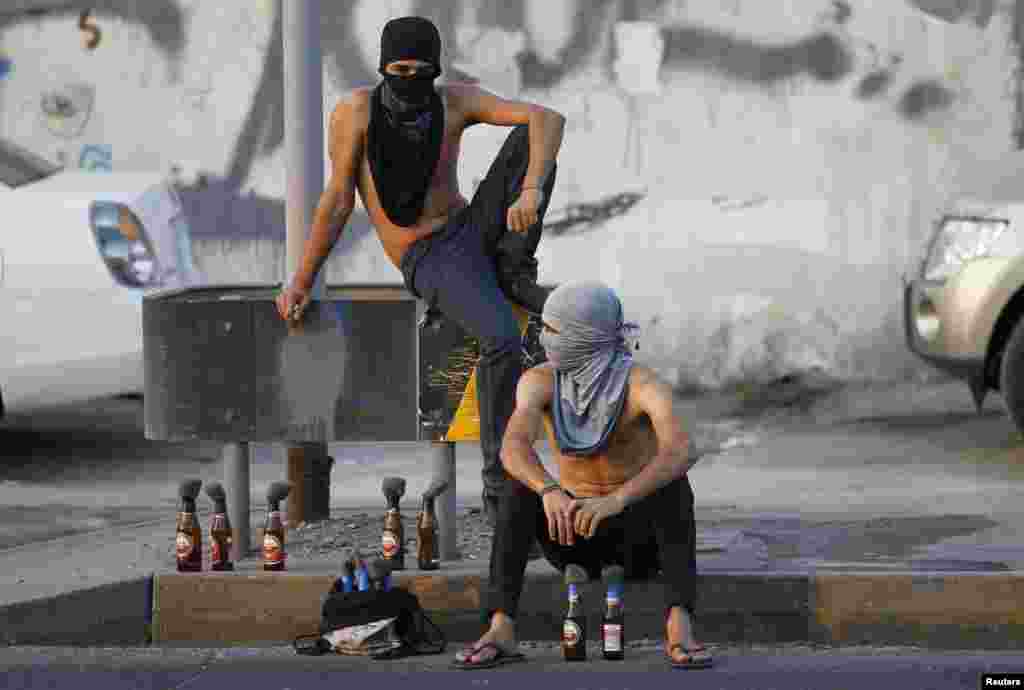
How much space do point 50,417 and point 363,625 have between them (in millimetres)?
6397

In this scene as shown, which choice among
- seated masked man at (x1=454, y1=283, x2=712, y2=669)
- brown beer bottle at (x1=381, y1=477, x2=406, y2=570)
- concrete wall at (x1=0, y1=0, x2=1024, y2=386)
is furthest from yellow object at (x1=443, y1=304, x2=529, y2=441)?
concrete wall at (x1=0, y1=0, x2=1024, y2=386)

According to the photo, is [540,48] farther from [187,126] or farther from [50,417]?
[50,417]

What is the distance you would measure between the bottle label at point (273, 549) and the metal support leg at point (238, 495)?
0.34 meters

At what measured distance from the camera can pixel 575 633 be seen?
252 inches

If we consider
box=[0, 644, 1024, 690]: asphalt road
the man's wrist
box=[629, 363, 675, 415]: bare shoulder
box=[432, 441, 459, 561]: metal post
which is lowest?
box=[0, 644, 1024, 690]: asphalt road

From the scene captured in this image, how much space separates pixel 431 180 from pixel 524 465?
1.15 metres

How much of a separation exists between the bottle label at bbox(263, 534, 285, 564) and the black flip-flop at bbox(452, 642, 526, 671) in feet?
2.63

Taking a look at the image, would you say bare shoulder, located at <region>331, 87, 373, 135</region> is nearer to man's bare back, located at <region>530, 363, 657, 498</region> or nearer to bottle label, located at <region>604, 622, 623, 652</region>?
man's bare back, located at <region>530, 363, 657, 498</region>

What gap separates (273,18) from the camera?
13.1m

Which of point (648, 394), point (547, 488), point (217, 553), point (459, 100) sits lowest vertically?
point (217, 553)

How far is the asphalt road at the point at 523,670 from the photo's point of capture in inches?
241

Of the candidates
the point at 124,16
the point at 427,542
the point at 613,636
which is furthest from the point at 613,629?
the point at 124,16

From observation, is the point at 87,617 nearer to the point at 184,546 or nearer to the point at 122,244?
the point at 184,546

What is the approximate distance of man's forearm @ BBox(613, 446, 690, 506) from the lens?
6.32 meters
